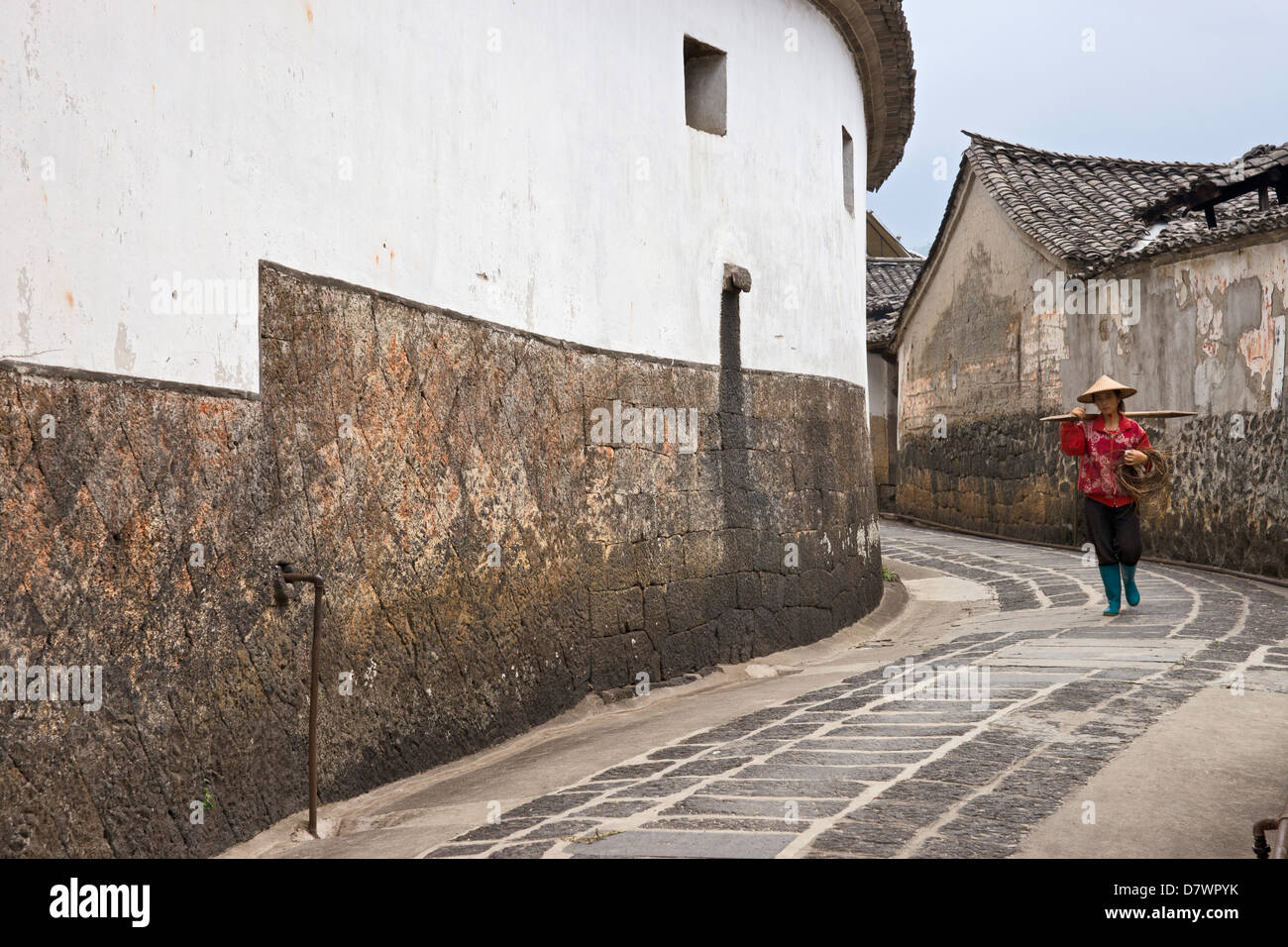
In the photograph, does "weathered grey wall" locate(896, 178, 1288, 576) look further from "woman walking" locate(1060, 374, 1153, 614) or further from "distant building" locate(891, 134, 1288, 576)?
"woman walking" locate(1060, 374, 1153, 614)

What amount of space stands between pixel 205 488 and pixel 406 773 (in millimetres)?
1630

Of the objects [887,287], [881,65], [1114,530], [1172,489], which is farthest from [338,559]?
[887,287]

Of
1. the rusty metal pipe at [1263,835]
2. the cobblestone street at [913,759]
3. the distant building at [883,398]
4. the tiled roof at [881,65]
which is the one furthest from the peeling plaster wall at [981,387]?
the rusty metal pipe at [1263,835]

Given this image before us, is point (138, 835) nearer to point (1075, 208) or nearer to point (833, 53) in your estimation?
point (833, 53)

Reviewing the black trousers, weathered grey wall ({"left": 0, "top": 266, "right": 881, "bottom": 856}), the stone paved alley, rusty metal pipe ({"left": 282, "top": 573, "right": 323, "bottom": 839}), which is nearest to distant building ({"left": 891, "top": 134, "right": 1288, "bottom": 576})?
the black trousers

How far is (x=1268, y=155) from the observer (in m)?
12.9

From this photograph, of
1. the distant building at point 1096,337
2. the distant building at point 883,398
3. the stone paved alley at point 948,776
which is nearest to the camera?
the stone paved alley at point 948,776

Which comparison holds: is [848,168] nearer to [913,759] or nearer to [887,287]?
[913,759]

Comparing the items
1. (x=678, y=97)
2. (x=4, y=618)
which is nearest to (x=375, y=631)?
(x=4, y=618)

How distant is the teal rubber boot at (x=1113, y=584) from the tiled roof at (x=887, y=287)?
14374 millimetres

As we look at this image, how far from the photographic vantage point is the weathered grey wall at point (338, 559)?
139 inches

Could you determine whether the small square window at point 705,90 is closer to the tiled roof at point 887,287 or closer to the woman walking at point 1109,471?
the woman walking at point 1109,471

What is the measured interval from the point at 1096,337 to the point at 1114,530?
7153mm

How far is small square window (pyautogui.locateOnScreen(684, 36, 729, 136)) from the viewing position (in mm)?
8227
